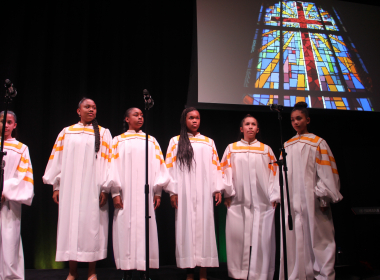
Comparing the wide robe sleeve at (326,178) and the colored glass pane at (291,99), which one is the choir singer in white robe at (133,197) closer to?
the wide robe sleeve at (326,178)

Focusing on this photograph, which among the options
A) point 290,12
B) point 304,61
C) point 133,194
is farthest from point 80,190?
point 290,12

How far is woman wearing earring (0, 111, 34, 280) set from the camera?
10.3 feet

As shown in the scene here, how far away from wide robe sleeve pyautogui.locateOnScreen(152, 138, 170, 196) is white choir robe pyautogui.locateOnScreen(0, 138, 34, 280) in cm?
138

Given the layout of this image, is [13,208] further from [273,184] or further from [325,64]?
[325,64]

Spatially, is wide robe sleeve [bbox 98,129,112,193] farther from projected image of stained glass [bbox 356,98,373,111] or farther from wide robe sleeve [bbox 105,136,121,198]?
projected image of stained glass [bbox 356,98,373,111]

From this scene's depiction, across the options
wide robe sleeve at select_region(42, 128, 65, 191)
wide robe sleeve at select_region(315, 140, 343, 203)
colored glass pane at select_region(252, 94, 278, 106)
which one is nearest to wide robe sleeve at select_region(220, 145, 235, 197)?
wide robe sleeve at select_region(315, 140, 343, 203)

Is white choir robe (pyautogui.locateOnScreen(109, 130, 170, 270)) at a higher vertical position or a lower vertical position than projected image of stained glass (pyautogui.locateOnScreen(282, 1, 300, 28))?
lower

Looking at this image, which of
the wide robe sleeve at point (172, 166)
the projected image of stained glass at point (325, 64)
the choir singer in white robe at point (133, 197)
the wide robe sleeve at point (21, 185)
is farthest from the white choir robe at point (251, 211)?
the wide robe sleeve at point (21, 185)

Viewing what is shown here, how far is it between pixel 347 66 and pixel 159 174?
3.52 m

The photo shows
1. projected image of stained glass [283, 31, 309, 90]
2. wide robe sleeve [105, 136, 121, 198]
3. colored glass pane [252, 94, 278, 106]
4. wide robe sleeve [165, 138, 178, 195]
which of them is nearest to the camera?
wide robe sleeve [105, 136, 121, 198]

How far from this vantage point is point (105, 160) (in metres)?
3.47

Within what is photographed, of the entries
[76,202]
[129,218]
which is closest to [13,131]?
[76,202]

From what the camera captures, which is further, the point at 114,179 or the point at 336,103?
the point at 336,103

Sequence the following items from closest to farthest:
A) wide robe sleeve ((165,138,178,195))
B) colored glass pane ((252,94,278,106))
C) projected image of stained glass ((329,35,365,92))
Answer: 1. wide robe sleeve ((165,138,178,195))
2. colored glass pane ((252,94,278,106))
3. projected image of stained glass ((329,35,365,92))
